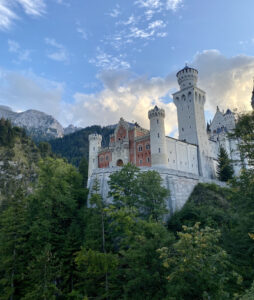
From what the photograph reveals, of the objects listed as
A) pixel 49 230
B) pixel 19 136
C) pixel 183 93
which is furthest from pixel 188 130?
pixel 19 136

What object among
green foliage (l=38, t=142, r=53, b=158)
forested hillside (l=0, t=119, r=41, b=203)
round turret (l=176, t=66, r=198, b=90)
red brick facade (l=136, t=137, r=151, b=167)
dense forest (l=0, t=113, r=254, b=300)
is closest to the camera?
dense forest (l=0, t=113, r=254, b=300)

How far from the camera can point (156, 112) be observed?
1847 inches

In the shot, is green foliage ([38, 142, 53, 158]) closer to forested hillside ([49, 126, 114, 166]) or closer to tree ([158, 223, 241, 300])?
forested hillside ([49, 126, 114, 166])

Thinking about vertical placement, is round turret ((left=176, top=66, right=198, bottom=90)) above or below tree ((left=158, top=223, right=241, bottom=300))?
above

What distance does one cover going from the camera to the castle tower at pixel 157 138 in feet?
145

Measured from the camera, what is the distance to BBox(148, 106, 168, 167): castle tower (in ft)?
145

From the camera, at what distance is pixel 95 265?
19.6 meters

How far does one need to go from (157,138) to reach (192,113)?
1641 centimetres

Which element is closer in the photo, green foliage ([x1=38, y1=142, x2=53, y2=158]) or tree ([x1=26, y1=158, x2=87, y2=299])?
tree ([x1=26, y1=158, x2=87, y2=299])

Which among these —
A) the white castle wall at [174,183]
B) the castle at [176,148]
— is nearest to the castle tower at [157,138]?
the castle at [176,148]

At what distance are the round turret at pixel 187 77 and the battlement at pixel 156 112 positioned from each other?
15.7 metres

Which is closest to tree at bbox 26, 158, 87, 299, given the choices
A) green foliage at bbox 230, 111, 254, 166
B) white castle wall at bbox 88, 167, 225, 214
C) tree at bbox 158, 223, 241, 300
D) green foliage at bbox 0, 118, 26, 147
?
white castle wall at bbox 88, 167, 225, 214

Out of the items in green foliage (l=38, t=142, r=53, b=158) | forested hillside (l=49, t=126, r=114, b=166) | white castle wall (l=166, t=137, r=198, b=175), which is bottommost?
white castle wall (l=166, t=137, r=198, b=175)

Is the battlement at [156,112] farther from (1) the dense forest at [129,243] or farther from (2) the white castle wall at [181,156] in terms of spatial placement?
(1) the dense forest at [129,243]
